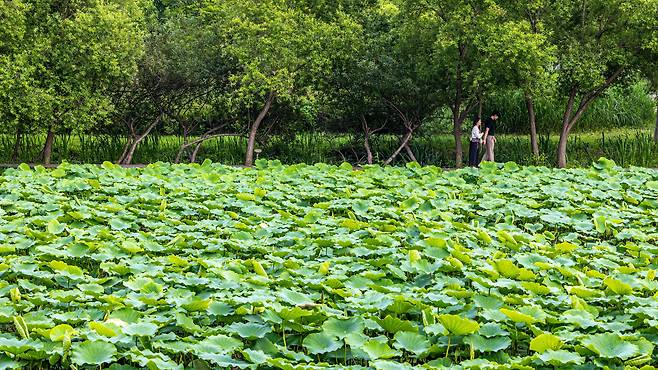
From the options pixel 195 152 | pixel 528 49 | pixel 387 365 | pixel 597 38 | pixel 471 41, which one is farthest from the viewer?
pixel 195 152

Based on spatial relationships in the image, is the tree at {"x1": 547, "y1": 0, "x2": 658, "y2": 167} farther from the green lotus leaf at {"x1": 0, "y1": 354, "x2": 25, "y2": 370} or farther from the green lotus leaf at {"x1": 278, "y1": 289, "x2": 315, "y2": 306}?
the green lotus leaf at {"x1": 0, "y1": 354, "x2": 25, "y2": 370}

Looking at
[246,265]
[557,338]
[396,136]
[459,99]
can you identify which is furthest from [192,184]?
[396,136]

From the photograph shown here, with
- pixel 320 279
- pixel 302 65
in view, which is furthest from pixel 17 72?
pixel 320 279

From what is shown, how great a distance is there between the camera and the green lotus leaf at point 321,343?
161 inches

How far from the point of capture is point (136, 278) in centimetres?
514

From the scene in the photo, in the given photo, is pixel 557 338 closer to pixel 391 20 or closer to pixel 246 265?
pixel 246 265

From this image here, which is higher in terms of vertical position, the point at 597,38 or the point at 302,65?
the point at 597,38

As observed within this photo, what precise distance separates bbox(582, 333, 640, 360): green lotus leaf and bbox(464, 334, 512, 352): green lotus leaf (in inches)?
Answer: 14.6

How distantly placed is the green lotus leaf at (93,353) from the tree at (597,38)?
16.5 metres

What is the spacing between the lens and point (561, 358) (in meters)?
3.90

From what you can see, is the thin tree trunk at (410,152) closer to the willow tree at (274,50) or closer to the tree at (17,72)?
the willow tree at (274,50)

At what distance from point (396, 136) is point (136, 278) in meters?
17.5

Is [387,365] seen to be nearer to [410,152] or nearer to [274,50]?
[274,50]

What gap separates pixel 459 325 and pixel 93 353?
1.70m
